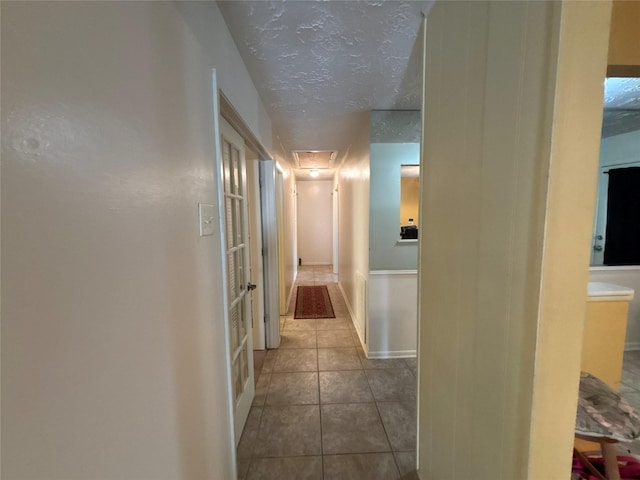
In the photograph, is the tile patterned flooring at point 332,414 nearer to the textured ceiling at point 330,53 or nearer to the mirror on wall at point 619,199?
the mirror on wall at point 619,199

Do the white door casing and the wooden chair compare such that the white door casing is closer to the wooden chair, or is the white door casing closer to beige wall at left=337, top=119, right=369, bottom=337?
beige wall at left=337, top=119, right=369, bottom=337

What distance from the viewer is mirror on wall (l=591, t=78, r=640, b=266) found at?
8.87ft

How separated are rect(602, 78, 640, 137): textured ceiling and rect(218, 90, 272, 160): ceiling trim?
6.96ft

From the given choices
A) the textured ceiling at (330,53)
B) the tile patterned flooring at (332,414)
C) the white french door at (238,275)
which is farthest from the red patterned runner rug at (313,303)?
the textured ceiling at (330,53)

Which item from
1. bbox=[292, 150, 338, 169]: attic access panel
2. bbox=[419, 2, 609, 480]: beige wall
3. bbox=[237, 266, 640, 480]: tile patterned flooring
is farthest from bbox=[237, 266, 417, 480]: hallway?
bbox=[292, 150, 338, 169]: attic access panel

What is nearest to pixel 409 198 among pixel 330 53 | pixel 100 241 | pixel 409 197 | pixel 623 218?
pixel 409 197

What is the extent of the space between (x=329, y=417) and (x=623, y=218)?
3659 mm

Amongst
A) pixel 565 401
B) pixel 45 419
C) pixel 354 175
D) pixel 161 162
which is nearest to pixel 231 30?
pixel 161 162

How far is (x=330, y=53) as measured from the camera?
1517 millimetres

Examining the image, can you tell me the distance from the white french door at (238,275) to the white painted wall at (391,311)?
1.25 meters

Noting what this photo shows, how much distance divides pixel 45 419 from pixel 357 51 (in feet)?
6.17

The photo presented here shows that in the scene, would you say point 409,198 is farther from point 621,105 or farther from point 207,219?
point 207,219

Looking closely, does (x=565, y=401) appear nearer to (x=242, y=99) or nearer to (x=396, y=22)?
(x=396, y=22)

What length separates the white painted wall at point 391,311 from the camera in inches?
103
